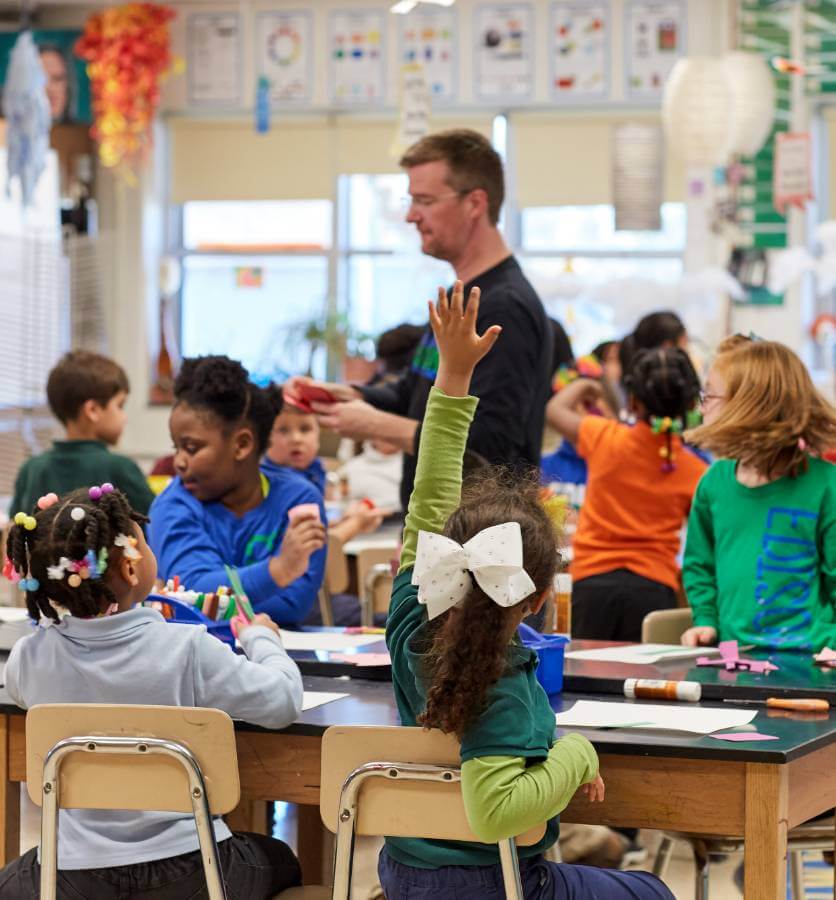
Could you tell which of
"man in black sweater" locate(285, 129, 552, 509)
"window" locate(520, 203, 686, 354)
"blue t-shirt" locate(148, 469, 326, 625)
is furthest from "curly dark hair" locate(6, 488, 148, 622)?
"window" locate(520, 203, 686, 354)

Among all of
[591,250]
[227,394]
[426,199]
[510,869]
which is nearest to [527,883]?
[510,869]

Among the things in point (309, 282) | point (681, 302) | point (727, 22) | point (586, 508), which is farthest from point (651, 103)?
point (586, 508)

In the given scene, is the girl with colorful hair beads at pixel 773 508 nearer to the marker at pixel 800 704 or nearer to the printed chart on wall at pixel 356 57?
the marker at pixel 800 704

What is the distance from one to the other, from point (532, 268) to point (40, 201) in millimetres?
2955

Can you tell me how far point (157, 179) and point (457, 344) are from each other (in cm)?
780

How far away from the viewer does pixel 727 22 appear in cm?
871

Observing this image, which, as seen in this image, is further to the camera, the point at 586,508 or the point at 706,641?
the point at 586,508

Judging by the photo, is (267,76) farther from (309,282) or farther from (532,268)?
(532,268)

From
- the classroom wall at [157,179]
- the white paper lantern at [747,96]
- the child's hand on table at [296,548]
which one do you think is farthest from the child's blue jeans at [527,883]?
the classroom wall at [157,179]

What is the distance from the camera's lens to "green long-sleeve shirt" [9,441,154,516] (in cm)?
420

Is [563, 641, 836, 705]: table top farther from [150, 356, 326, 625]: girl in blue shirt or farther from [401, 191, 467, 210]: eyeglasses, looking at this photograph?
[401, 191, 467, 210]: eyeglasses

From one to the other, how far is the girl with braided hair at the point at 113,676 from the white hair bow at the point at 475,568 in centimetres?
41

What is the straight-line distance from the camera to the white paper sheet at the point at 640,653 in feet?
8.98

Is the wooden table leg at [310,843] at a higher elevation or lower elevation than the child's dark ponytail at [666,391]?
lower
